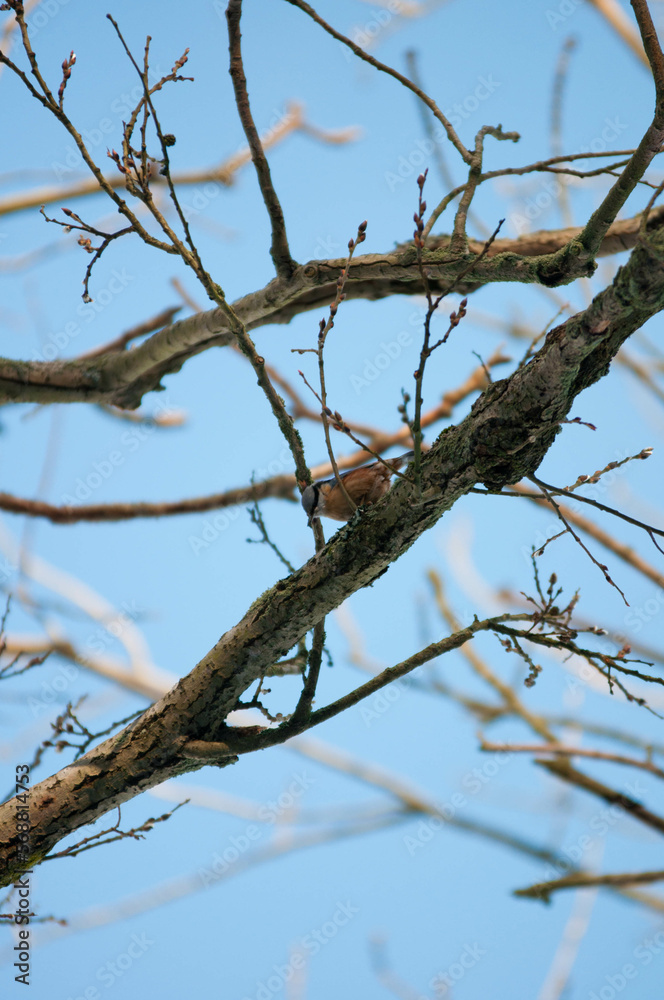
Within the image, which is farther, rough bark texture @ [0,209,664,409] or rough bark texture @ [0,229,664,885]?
rough bark texture @ [0,209,664,409]

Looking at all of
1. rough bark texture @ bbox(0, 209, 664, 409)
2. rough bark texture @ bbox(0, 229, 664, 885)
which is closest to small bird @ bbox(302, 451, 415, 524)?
rough bark texture @ bbox(0, 209, 664, 409)

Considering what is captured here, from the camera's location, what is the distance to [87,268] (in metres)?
2.39

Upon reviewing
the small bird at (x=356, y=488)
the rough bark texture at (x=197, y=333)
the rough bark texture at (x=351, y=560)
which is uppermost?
the rough bark texture at (x=197, y=333)

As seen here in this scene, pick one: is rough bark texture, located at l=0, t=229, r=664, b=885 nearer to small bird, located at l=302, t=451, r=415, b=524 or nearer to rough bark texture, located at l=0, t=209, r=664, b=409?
rough bark texture, located at l=0, t=209, r=664, b=409

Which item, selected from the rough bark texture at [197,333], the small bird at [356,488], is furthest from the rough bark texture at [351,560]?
the small bird at [356,488]

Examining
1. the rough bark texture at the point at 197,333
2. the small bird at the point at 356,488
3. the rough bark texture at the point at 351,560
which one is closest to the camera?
the rough bark texture at the point at 351,560

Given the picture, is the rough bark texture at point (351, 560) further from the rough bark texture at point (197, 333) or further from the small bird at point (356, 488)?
the small bird at point (356, 488)

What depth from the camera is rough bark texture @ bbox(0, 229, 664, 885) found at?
170 centimetres

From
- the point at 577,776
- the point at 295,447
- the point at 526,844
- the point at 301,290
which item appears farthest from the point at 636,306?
the point at 526,844

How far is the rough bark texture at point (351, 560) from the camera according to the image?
1.70 m

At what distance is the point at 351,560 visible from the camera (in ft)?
7.00

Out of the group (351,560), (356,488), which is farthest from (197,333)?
(351,560)

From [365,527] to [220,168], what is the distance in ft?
10.9

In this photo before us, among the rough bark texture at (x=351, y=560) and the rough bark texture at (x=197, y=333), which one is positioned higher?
the rough bark texture at (x=197, y=333)
